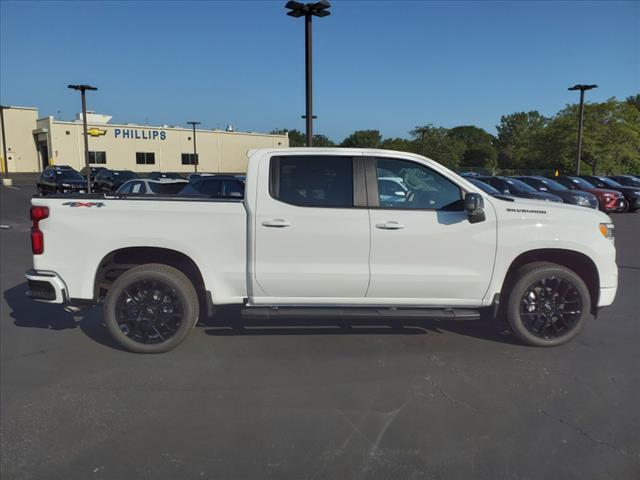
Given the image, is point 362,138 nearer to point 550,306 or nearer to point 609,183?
point 609,183

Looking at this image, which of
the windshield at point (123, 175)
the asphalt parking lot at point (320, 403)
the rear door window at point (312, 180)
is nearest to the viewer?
the asphalt parking lot at point (320, 403)

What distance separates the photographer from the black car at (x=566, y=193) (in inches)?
719

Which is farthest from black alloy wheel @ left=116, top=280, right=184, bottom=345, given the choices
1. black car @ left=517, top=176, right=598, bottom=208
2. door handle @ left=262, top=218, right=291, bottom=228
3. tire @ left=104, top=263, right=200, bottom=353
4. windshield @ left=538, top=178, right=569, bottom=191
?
windshield @ left=538, top=178, right=569, bottom=191

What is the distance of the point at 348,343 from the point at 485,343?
4.58 feet

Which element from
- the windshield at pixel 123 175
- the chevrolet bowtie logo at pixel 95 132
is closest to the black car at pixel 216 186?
the windshield at pixel 123 175

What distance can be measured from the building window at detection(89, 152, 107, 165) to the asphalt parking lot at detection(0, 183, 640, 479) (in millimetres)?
55858

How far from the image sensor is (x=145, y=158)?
196 ft

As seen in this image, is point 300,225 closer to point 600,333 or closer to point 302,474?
point 302,474

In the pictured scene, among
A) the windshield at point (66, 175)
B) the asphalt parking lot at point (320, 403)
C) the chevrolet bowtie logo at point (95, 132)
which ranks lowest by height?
the asphalt parking lot at point (320, 403)

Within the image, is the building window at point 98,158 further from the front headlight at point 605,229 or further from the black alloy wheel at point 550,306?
the front headlight at point 605,229

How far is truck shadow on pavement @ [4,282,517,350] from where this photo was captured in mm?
5098

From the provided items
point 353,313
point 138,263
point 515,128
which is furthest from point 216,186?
point 515,128

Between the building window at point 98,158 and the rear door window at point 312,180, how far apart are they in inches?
2270

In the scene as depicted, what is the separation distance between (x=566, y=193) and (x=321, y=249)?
17353 millimetres
